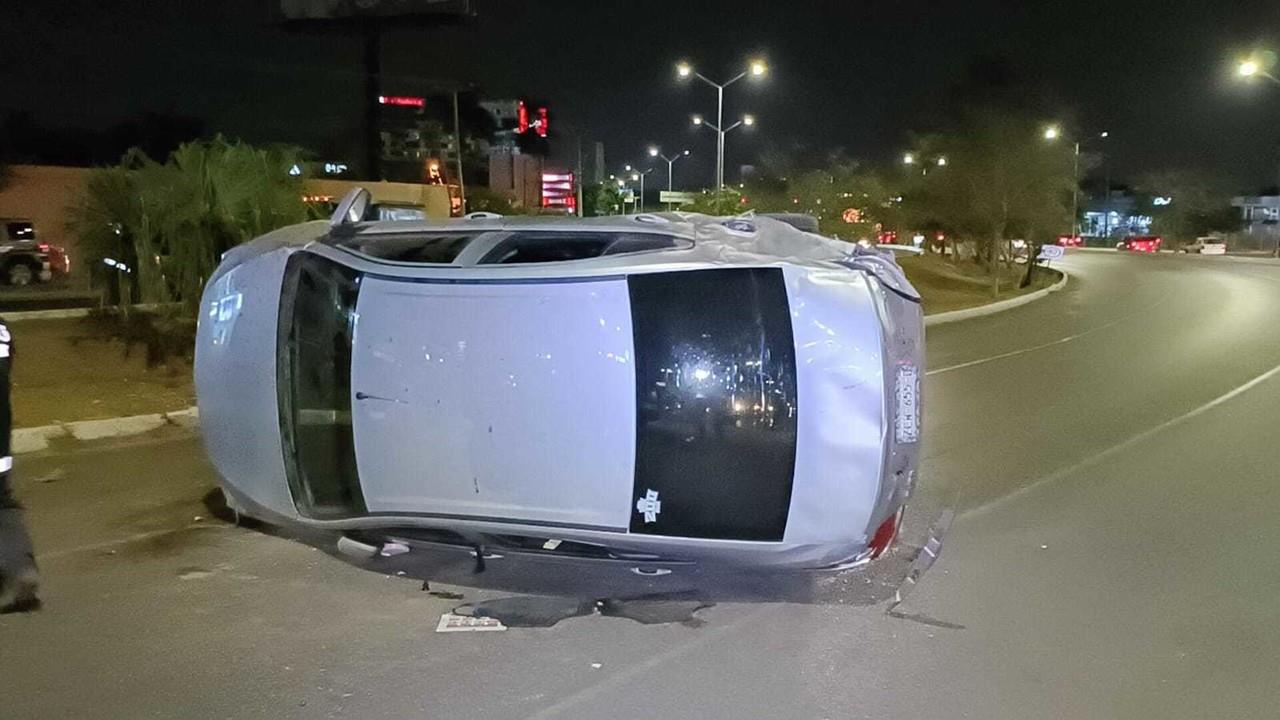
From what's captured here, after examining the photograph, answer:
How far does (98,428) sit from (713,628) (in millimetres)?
7427

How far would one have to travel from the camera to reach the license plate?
522cm

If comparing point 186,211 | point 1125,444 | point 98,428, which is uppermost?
point 186,211

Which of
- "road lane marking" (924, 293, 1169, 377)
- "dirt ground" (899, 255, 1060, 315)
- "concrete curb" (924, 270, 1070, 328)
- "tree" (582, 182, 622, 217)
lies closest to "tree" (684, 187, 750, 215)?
"dirt ground" (899, 255, 1060, 315)

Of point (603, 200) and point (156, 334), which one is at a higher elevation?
point (603, 200)

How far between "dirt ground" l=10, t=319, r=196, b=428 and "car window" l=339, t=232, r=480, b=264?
19.0 ft

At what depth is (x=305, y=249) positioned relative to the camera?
19.6 feet

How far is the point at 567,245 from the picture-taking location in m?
6.14

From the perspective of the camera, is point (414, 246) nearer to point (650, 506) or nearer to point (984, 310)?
point (650, 506)

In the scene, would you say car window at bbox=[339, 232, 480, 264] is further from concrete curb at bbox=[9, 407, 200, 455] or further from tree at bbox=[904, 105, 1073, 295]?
tree at bbox=[904, 105, 1073, 295]

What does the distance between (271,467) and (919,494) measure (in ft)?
15.7

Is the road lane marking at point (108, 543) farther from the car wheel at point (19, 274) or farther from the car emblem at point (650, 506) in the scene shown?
the car wheel at point (19, 274)

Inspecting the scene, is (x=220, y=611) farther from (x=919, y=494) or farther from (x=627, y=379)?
(x=919, y=494)

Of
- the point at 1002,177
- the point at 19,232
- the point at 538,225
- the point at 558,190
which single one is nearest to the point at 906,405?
the point at 538,225

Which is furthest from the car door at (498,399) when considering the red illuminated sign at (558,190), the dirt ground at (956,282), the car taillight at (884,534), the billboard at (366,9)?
the red illuminated sign at (558,190)
